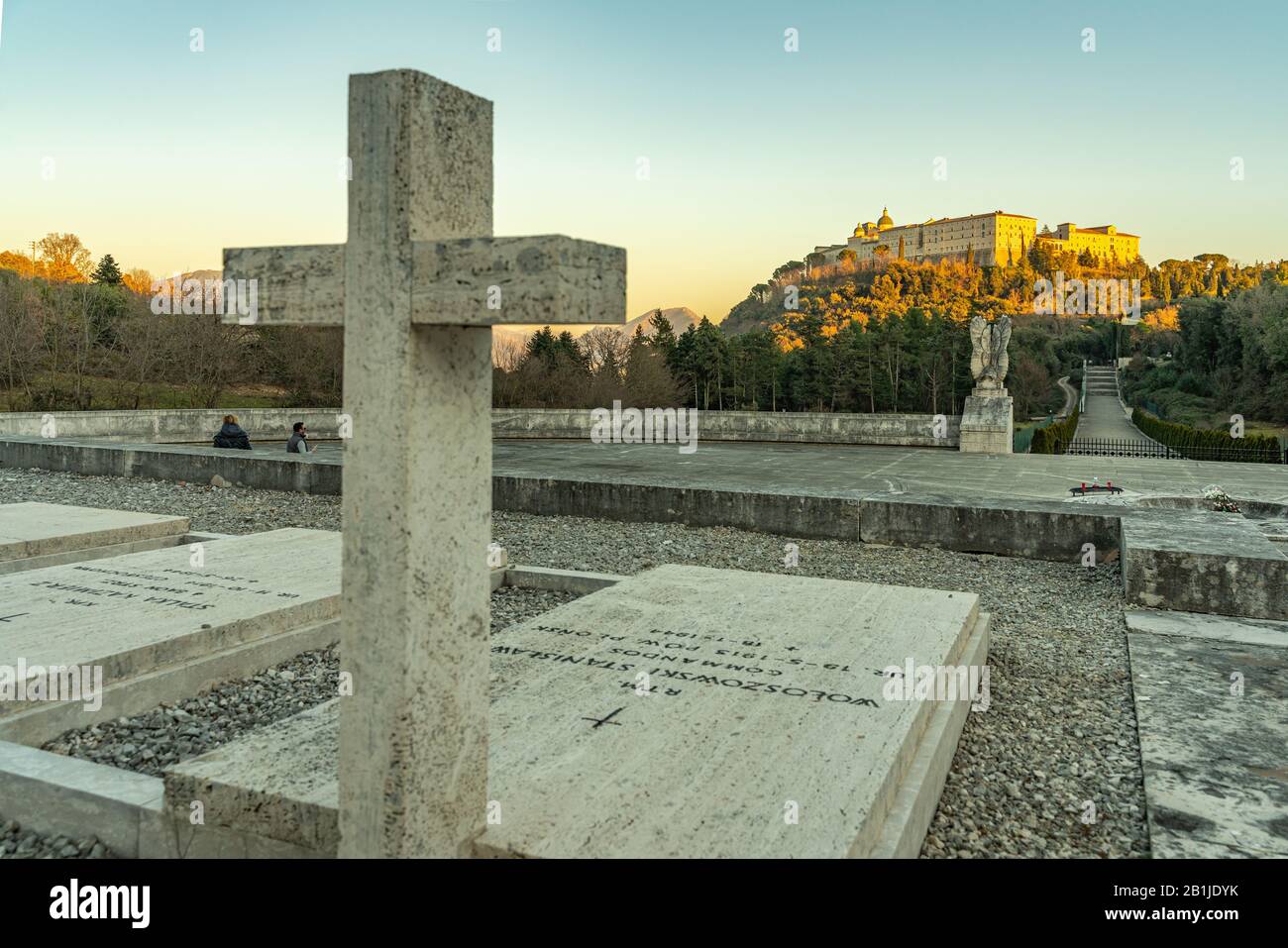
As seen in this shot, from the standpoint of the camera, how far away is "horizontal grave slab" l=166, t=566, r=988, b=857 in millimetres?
2893

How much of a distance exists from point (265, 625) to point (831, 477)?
39.5 ft

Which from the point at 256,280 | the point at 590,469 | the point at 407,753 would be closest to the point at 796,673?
the point at 407,753

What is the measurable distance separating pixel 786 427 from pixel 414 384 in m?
27.6

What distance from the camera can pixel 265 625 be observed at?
5516 millimetres

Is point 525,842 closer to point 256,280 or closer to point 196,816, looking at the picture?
point 196,816

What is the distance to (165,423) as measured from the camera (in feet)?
82.1

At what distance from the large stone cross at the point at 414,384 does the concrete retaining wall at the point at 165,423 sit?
2183 cm

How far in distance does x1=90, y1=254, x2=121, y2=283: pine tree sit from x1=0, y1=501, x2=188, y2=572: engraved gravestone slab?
51163mm

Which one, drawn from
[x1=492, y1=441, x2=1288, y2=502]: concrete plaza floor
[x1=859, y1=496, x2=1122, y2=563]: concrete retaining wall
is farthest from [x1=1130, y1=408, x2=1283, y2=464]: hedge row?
[x1=859, y1=496, x2=1122, y2=563]: concrete retaining wall

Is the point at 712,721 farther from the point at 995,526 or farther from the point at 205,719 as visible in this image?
the point at 995,526

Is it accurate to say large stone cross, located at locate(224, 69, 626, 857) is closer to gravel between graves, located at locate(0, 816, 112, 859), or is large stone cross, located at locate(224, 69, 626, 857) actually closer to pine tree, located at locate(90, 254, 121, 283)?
gravel between graves, located at locate(0, 816, 112, 859)

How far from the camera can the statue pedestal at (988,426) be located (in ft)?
78.5

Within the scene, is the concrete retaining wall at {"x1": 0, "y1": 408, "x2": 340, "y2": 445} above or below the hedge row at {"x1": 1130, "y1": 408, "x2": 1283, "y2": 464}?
above

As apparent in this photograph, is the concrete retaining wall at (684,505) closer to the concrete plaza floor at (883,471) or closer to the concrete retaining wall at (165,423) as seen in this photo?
the concrete plaza floor at (883,471)
